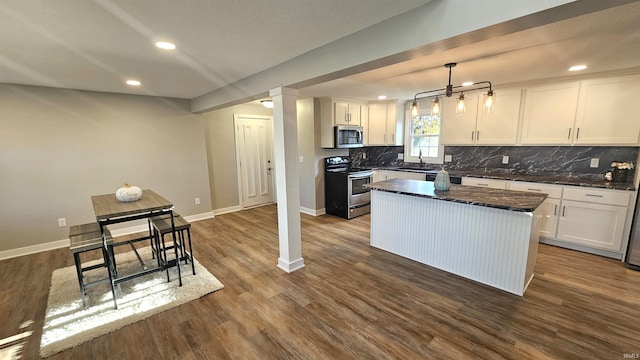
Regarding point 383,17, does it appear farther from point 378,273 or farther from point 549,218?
point 549,218

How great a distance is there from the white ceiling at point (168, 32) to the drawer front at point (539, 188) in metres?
3.32

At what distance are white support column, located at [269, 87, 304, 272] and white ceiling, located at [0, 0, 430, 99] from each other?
1.35 feet

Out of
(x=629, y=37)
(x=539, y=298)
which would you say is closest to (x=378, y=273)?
(x=539, y=298)

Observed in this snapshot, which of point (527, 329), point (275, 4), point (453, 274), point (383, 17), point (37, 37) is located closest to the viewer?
point (275, 4)

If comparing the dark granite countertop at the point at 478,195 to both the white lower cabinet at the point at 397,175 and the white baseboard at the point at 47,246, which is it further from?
the white baseboard at the point at 47,246

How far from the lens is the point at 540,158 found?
162 inches

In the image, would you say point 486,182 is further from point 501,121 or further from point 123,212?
point 123,212

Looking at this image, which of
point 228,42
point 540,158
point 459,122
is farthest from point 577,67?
point 228,42

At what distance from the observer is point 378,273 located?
301 centimetres

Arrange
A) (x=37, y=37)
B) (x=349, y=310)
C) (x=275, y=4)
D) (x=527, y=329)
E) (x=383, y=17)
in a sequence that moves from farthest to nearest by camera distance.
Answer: (x=349, y=310) < (x=527, y=329) < (x=37, y=37) < (x=383, y=17) < (x=275, y=4)

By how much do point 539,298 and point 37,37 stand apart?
468 centimetres

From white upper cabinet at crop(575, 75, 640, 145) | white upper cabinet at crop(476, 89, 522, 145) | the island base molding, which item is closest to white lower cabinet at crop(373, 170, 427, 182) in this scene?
white upper cabinet at crop(476, 89, 522, 145)

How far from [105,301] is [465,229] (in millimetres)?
3691

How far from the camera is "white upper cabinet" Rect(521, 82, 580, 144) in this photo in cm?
362
